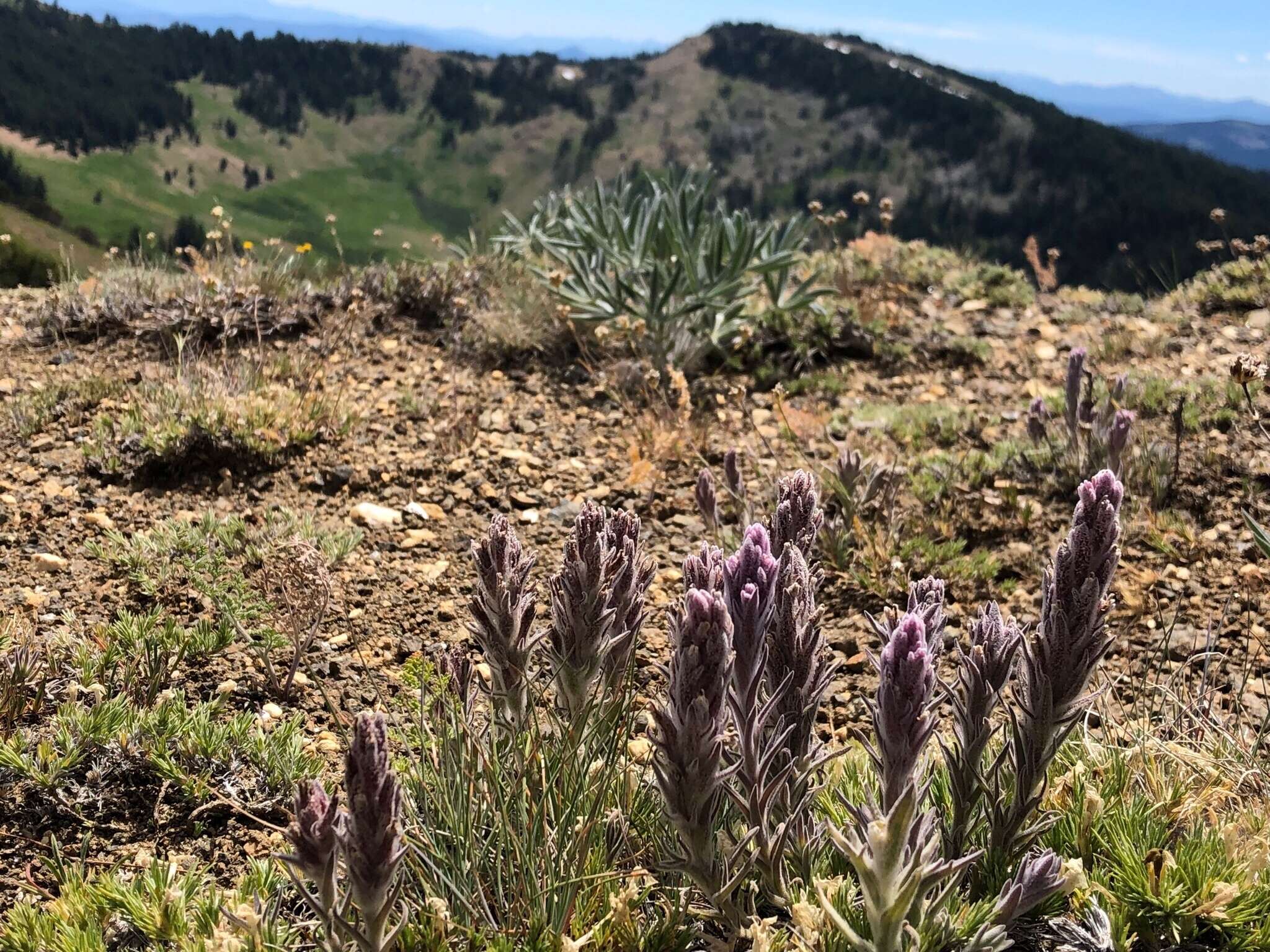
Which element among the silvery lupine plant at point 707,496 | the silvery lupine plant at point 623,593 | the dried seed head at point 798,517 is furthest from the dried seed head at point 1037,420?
the silvery lupine plant at point 623,593

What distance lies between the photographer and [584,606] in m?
1.93

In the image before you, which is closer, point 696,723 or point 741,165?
point 696,723

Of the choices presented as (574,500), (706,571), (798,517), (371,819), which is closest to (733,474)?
(574,500)

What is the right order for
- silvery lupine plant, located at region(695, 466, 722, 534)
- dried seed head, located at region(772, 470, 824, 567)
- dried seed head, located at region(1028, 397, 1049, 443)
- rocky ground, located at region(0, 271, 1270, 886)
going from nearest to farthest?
dried seed head, located at region(772, 470, 824, 567) < rocky ground, located at region(0, 271, 1270, 886) < silvery lupine plant, located at region(695, 466, 722, 534) < dried seed head, located at region(1028, 397, 1049, 443)

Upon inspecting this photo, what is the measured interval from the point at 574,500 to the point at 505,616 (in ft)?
8.24

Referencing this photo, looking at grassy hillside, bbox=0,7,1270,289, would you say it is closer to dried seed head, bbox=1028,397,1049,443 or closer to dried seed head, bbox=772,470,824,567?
dried seed head, bbox=1028,397,1049,443

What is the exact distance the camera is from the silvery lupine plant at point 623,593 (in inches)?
75.8

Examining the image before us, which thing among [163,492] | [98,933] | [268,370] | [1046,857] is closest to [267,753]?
[98,933]

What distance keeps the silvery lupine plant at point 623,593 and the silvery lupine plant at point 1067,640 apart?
2.61 ft

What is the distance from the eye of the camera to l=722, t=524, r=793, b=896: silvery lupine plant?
5.29 ft

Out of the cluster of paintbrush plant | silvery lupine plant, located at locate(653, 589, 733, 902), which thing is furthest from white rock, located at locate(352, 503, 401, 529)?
silvery lupine plant, located at locate(653, 589, 733, 902)

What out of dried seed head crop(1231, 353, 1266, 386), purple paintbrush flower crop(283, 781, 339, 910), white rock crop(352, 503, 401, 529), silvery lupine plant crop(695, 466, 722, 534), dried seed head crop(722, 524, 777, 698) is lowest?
white rock crop(352, 503, 401, 529)

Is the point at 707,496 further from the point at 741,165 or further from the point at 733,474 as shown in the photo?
the point at 741,165

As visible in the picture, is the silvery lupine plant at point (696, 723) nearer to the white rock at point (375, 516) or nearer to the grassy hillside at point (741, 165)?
the white rock at point (375, 516)
